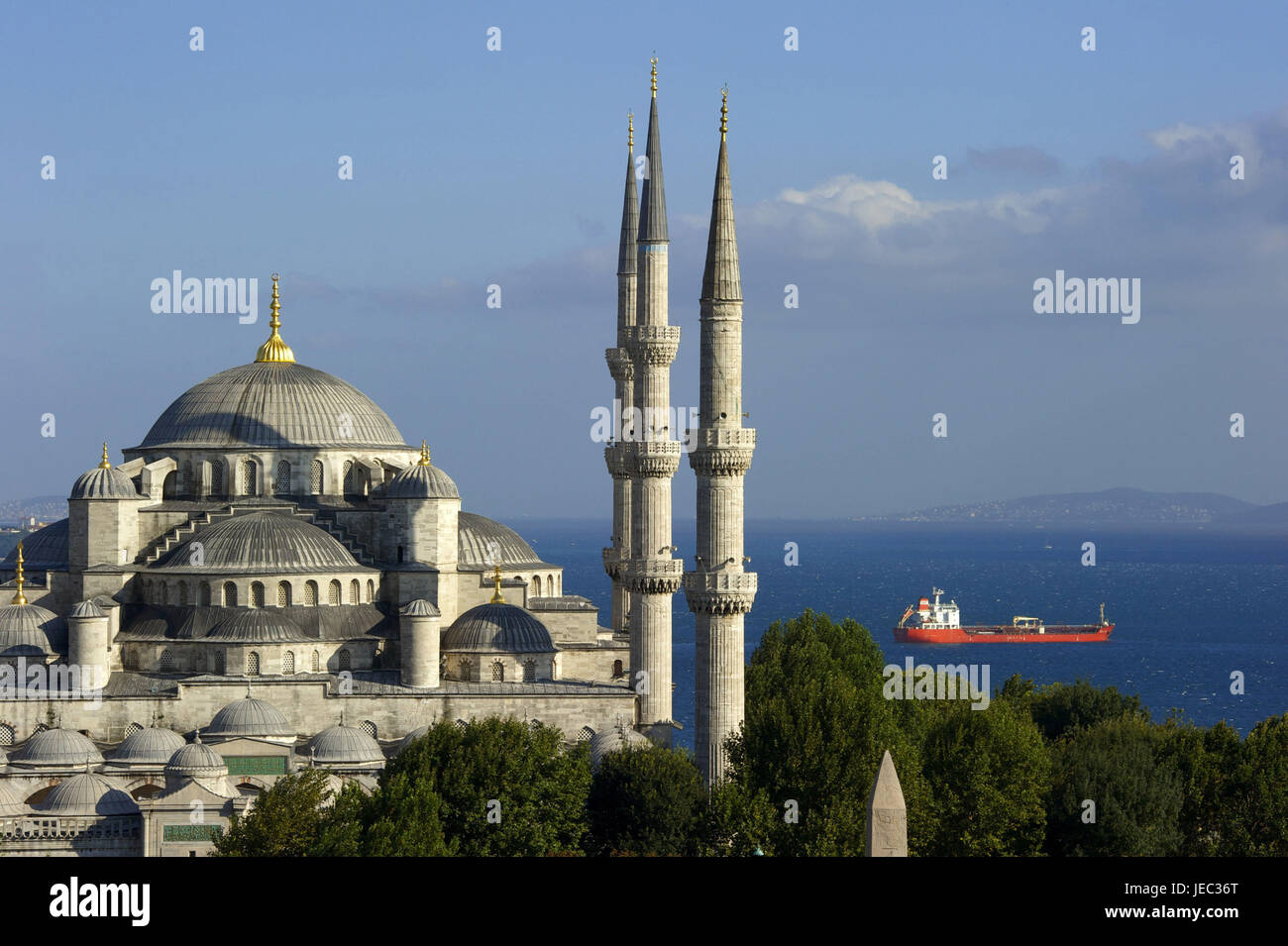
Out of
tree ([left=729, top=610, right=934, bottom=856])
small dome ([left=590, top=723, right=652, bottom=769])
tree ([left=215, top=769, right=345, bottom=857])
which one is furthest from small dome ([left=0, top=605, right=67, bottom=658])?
tree ([left=729, top=610, right=934, bottom=856])

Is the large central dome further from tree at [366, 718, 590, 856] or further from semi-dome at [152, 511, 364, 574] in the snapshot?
tree at [366, 718, 590, 856]

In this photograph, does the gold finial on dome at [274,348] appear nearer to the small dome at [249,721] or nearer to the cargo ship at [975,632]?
the small dome at [249,721]

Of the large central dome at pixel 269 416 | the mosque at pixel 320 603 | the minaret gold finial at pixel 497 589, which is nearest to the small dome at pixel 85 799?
the mosque at pixel 320 603

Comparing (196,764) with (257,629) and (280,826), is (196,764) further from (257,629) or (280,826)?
(280,826)
